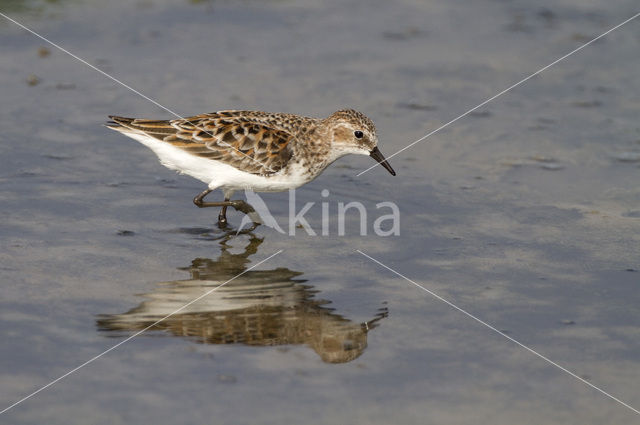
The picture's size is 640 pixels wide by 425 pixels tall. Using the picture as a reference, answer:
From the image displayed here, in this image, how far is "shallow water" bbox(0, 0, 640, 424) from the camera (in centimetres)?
667

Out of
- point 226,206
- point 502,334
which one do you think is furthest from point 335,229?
point 502,334

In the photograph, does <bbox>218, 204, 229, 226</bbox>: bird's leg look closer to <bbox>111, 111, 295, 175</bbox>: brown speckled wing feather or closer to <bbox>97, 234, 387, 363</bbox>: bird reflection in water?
<bbox>111, 111, 295, 175</bbox>: brown speckled wing feather

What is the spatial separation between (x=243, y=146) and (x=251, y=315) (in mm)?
2578

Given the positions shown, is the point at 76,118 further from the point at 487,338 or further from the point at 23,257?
the point at 487,338

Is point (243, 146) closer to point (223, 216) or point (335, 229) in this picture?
point (223, 216)

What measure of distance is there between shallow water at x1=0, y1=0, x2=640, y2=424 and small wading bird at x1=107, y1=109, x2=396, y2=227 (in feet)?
1.75

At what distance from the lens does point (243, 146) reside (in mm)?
9758

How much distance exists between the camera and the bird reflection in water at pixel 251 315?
732 centimetres

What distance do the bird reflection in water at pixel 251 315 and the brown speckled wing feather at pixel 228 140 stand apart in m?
1.48

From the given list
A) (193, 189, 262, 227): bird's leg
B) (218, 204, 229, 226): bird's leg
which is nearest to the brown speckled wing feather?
(193, 189, 262, 227): bird's leg

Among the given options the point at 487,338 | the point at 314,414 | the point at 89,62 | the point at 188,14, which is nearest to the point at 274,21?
Result: the point at 188,14

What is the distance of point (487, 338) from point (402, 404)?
4.31 ft

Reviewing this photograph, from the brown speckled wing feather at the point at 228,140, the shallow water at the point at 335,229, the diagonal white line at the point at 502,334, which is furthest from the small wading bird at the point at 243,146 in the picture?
the diagonal white line at the point at 502,334

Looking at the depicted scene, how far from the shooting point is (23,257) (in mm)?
8539
